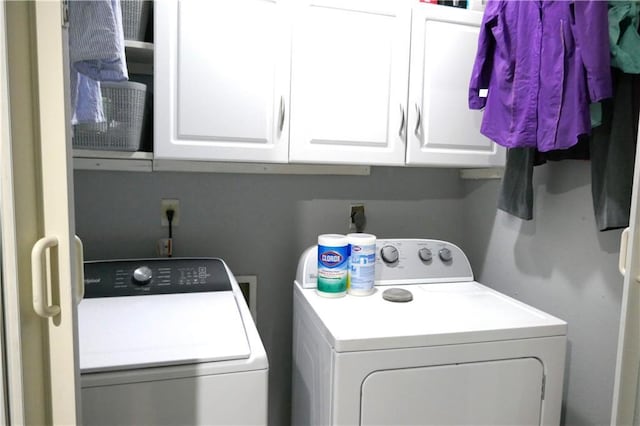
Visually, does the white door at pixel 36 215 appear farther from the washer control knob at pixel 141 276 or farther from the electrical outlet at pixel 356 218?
the electrical outlet at pixel 356 218

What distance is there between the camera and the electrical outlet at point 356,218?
2059mm

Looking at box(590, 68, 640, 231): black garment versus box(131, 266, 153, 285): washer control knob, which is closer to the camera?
box(590, 68, 640, 231): black garment

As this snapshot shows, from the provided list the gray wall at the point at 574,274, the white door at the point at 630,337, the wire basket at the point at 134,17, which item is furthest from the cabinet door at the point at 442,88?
the wire basket at the point at 134,17

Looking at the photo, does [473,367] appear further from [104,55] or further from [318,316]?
[104,55]

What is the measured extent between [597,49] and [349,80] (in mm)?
787

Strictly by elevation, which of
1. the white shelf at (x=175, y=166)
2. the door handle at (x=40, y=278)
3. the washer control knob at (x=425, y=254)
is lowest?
the washer control knob at (x=425, y=254)

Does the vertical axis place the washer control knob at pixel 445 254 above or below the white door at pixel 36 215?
below

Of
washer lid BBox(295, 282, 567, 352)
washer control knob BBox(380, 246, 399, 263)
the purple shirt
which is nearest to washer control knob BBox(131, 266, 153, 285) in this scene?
washer lid BBox(295, 282, 567, 352)

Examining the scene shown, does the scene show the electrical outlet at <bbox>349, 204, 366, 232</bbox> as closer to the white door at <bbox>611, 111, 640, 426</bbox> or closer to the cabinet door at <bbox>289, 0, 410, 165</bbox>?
the cabinet door at <bbox>289, 0, 410, 165</bbox>

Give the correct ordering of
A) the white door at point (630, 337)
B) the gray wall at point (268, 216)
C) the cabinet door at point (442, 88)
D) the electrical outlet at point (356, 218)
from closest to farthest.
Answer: the white door at point (630, 337) → the cabinet door at point (442, 88) → the gray wall at point (268, 216) → the electrical outlet at point (356, 218)

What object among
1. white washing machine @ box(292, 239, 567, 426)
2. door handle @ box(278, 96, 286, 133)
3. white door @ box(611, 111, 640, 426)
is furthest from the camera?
door handle @ box(278, 96, 286, 133)

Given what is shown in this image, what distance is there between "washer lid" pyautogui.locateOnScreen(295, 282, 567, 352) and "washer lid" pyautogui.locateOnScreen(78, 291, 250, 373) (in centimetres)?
31

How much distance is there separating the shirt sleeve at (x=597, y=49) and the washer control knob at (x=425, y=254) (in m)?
0.85

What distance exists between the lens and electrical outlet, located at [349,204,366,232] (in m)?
2.06
